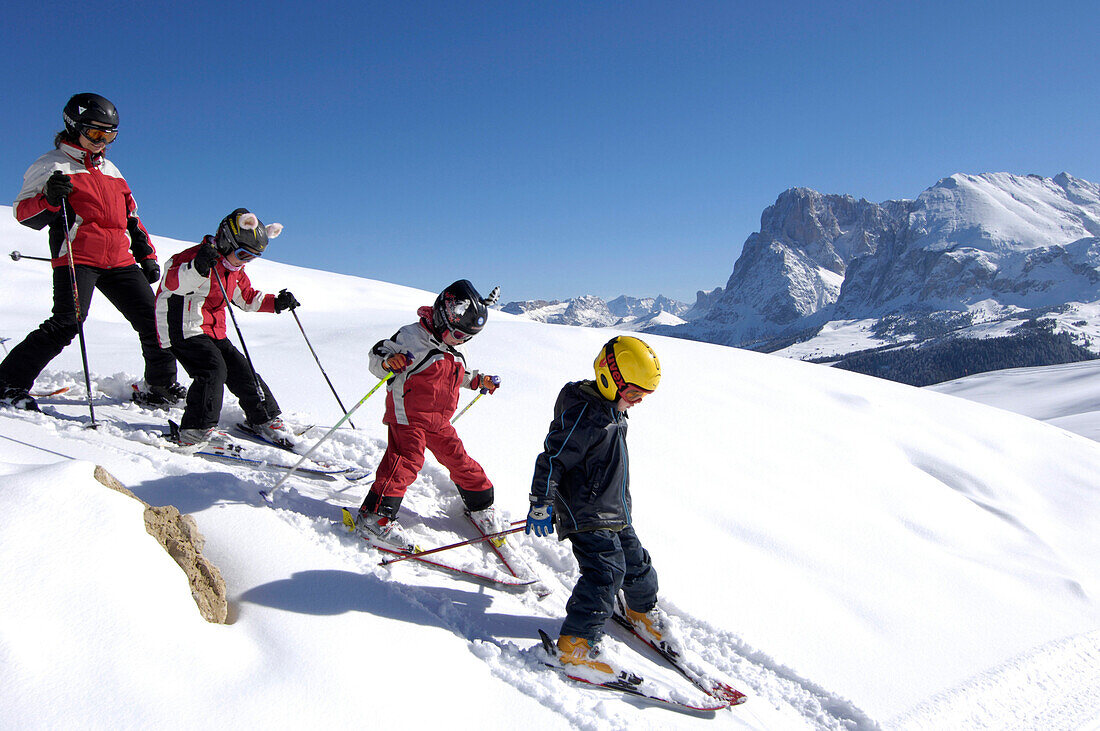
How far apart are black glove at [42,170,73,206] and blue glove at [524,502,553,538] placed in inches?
167

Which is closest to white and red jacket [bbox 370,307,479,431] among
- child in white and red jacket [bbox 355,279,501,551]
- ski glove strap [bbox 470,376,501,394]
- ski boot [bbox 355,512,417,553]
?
child in white and red jacket [bbox 355,279,501,551]

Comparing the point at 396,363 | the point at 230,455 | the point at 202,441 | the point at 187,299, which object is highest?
the point at 187,299

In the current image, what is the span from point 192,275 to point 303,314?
10.5 metres

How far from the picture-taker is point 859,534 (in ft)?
20.3

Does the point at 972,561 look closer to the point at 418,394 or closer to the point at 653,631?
the point at 653,631

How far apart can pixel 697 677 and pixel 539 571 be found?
1.29m

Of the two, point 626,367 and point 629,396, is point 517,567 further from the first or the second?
point 626,367

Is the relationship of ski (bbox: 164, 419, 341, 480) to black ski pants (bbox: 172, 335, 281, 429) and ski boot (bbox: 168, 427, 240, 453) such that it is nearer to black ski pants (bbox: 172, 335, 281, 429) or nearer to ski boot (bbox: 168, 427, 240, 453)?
ski boot (bbox: 168, 427, 240, 453)

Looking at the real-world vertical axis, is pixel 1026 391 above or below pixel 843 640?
below

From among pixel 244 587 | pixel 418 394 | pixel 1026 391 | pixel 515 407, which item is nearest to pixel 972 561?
pixel 515 407

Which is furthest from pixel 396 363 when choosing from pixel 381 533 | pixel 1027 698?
pixel 1027 698

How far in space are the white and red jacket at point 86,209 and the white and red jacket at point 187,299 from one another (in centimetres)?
60

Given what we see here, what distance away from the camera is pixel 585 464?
363 cm

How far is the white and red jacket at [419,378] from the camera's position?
4141mm
